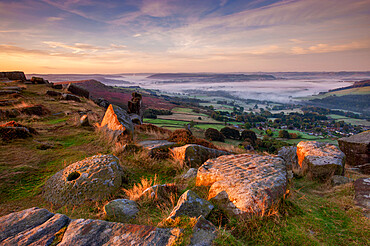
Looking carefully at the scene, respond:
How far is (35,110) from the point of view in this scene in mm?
15180

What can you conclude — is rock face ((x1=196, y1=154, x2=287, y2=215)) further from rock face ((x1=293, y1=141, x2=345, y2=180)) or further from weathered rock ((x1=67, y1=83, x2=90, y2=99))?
weathered rock ((x1=67, y1=83, x2=90, y2=99))

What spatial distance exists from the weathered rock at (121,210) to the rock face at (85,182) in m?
1.16

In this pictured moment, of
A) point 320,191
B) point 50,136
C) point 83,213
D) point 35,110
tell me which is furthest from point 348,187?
point 35,110

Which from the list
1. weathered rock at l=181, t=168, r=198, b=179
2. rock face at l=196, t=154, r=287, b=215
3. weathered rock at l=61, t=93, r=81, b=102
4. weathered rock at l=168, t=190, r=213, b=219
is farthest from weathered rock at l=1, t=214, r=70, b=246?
weathered rock at l=61, t=93, r=81, b=102

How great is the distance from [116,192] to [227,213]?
3.28 metres

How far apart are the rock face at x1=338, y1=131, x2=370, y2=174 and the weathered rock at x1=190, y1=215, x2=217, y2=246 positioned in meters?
12.5

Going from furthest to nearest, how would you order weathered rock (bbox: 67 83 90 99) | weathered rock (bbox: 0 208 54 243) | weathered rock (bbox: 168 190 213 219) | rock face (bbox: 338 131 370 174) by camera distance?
weathered rock (bbox: 67 83 90 99)
rock face (bbox: 338 131 370 174)
weathered rock (bbox: 168 190 213 219)
weathered rock (bbox: 0 208 54 243)

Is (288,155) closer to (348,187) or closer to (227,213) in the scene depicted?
(348,187)

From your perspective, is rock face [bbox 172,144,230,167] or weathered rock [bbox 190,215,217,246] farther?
rock face [bbox 172,144,230,167]

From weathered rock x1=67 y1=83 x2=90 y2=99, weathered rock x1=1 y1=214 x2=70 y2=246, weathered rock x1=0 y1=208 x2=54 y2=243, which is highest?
weathered rock x1=67 y1=83 x2=90 y2=99

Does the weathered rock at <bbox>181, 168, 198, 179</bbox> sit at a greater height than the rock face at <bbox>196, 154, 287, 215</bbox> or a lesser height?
lesser

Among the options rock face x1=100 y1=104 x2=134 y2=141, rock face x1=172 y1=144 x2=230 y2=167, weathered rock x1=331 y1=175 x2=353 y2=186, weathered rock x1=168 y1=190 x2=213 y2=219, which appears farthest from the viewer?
rock face x1=100 y1=104 x2=134 y2=141

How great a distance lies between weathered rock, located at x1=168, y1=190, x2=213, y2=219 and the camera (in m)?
3.58

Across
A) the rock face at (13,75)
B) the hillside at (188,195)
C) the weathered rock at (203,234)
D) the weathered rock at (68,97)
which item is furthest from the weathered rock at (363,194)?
the rock face at (13,75)
